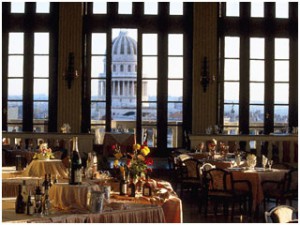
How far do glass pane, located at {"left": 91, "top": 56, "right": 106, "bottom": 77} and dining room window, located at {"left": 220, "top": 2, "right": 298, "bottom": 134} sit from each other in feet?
9.80

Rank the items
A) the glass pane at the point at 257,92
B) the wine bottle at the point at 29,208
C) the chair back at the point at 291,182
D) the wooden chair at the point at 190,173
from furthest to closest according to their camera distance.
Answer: the glass pane at the point at 257,92
the wooden chair at the point at 190,173
the chair back at the point at 291,182
the wine bottle at the point at 29,208

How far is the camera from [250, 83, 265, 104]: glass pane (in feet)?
48.1

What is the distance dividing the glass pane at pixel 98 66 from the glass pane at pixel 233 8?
11.1 ft

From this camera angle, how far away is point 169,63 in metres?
14.6

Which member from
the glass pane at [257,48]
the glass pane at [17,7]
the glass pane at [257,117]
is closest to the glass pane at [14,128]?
the glass pane at [17,7]

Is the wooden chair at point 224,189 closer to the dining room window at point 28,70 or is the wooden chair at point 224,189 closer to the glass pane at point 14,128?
the dining room window at point 28,70

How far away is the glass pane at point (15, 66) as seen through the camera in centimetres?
1455

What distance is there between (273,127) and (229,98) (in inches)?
52.2

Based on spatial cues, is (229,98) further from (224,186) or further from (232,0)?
(224,186)

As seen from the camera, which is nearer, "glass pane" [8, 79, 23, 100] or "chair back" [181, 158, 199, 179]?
"chair back" [181, 158, 199, 179]

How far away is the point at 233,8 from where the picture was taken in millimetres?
14859

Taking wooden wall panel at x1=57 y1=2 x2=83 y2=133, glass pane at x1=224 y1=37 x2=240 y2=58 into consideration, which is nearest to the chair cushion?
wooden wall panel at x1=57 y1=2 x2=83 y2=133

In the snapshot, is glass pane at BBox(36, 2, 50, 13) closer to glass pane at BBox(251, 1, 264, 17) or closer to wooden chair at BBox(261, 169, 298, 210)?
glass pane at BBox(251, 1, 264, 17)

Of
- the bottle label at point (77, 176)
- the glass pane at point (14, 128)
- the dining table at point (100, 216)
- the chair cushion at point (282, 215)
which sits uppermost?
the glass pane at point (14, 128)
